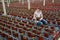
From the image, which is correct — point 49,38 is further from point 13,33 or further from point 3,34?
point 3,34

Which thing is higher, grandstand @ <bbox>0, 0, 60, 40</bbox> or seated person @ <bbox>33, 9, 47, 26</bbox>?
seated person @ <bbox>33, 9, 47, 26</bbox>

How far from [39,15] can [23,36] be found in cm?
217

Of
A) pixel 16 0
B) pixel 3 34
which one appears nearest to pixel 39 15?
pixel 3 34

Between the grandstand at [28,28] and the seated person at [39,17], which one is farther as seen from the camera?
the seated person at [39,17]

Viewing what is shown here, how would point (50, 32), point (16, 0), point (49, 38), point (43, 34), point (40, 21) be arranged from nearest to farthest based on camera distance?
1. point (49, 38)
2. point (43, 34)
3. point (50, 32)
4. point (40, 21)
5. point (16, 0)

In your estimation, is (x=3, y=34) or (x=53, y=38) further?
(x=3, y=34)

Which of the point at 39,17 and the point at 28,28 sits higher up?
the point at 39,17

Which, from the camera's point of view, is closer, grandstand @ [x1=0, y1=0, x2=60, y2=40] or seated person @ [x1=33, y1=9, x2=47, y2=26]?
grandstand @ [x1=0, y1=0, x2=60, y2=40]

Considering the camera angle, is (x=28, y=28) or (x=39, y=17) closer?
(x=28, y=28)

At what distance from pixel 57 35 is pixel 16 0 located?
867 inches

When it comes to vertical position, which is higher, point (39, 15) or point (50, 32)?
point (39, 15)

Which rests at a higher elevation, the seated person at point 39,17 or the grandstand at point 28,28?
the seated person at point 39,17

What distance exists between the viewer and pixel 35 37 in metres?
3.74

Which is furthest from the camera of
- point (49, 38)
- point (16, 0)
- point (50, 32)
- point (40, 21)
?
point (16, 0)
